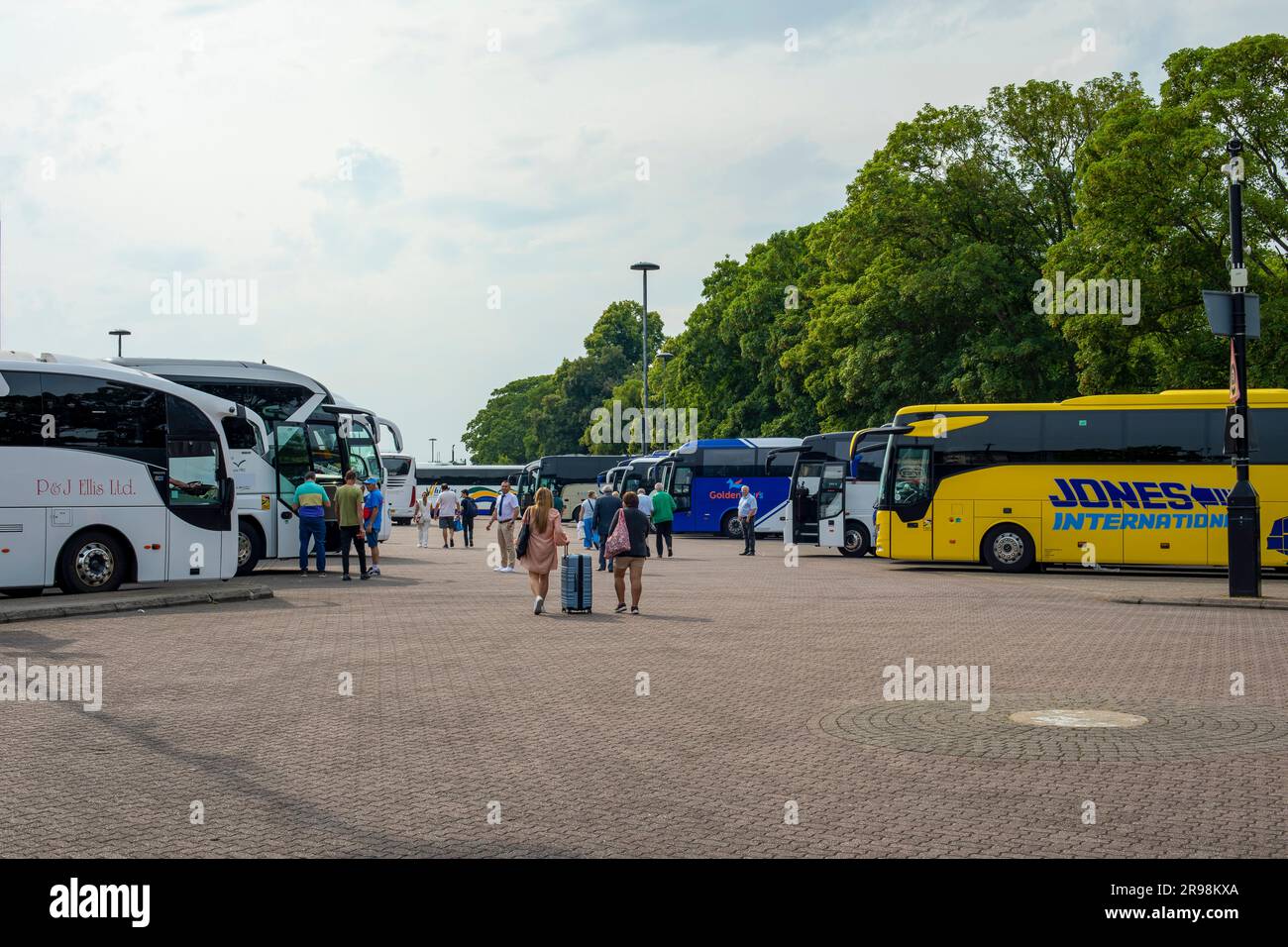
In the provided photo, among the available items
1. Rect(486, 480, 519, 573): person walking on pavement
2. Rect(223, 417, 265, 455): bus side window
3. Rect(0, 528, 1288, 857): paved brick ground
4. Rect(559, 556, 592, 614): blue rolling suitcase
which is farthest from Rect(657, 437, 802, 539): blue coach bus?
Rect(0, 528, 1288, 857): paved brick ground

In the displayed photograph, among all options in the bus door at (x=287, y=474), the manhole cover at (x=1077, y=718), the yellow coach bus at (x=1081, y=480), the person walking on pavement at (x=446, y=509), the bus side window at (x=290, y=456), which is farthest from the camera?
the person walking on pavement at (x=446, y=509)

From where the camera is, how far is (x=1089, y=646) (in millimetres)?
13664

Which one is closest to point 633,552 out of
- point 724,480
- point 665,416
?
point 724,480

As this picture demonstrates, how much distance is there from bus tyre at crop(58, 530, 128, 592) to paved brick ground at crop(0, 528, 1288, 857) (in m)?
3.11

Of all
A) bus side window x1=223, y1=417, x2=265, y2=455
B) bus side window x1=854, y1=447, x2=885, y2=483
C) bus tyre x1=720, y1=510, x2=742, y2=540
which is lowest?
bus tyre x1=720, y1=510, x2=742, y2=540

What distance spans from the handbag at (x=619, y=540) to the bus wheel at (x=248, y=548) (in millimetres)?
10310

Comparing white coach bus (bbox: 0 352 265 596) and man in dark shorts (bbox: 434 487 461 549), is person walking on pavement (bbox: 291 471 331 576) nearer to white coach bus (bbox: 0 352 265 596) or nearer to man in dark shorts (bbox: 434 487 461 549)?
white coach bus (bbox: 0 352 265 596)

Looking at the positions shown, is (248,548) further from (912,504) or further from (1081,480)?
(1081,480)

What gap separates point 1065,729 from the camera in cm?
882

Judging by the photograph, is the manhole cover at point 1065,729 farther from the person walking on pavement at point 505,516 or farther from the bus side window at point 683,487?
the bus side window at point 683,487

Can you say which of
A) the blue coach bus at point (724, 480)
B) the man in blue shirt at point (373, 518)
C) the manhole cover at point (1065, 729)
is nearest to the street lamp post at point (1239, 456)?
the manhole cover at point (1065, 729)

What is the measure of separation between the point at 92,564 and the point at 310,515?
6373mm

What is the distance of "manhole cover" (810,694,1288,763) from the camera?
8.11 m

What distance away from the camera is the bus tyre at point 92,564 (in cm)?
1930
